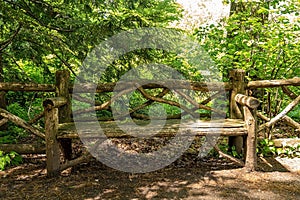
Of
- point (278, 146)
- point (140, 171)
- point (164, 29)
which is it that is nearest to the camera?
point (140, 171)

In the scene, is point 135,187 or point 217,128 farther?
point 217,128

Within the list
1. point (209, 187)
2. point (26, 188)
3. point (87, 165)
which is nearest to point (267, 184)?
point (209, 187)

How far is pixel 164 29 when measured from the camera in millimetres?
5469

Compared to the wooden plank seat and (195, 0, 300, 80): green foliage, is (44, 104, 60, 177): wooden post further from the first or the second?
(195, 0, 300, 80): green foliage

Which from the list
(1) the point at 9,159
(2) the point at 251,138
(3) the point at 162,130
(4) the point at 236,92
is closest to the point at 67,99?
(1) the point at 9,159

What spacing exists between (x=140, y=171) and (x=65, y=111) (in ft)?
4.55

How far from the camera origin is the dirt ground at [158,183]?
2.94m

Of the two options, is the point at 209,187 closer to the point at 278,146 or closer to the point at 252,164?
the point at 252,164

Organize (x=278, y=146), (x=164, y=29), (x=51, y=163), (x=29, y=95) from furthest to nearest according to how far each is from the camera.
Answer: (x=29, y=95)
(x=164, y=29)
(x=278, y=146)
(x=51, y=163)

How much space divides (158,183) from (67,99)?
1.75 m

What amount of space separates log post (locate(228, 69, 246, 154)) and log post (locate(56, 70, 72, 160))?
7.89 feet

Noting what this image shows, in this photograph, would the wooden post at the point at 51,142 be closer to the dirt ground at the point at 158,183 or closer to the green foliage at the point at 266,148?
the dirt ground at the point at 158,183

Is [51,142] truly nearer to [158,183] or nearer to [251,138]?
[158,183]

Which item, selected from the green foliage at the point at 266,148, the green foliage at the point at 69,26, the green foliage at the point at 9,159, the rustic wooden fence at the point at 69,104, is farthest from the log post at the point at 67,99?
the green foliage at the point at 266,148
